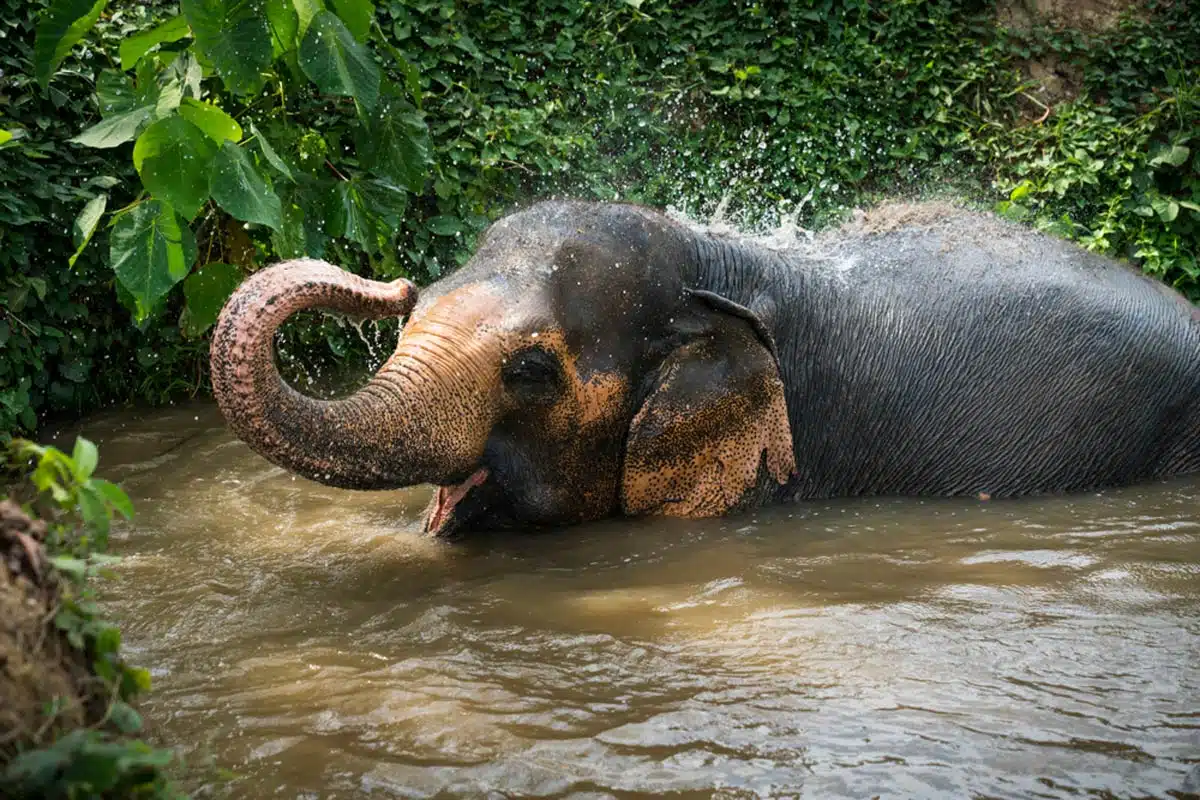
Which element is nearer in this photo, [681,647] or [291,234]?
[681,647]

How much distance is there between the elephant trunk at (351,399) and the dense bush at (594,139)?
47.0 inches

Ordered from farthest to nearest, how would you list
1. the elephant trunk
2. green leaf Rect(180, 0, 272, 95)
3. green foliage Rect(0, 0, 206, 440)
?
green foliage Rect(0, 0, 206, 440) < green leaf Rect(180, 0, 272, 95) < the elephant trunk

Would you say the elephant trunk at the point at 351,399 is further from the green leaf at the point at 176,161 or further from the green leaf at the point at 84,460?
the green leaf at the point at 84,460

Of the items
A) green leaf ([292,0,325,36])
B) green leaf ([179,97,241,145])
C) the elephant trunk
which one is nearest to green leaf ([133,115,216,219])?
green leaf ([179,97,241,145])

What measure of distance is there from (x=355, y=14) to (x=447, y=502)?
1773 millimetres

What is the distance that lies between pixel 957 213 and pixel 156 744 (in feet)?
14.3

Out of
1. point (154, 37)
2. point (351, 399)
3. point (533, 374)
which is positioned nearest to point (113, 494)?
point (351, 399)

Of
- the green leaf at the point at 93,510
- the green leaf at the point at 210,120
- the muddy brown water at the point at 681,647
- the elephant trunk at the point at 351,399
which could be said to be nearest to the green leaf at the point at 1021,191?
the muddy brown water at the point at 681,647

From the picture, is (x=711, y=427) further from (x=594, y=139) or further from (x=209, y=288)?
(x=594, y=139)

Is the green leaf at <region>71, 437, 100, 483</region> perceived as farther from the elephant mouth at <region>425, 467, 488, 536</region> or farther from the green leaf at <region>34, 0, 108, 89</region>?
the green leaf at <region>34, 0, 108, 89</region>

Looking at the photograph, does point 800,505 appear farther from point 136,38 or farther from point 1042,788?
point 136,38

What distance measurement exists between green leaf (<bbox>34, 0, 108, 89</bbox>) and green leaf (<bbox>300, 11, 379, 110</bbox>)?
0.78m

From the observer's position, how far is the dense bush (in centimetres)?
586

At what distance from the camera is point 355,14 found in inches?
183
